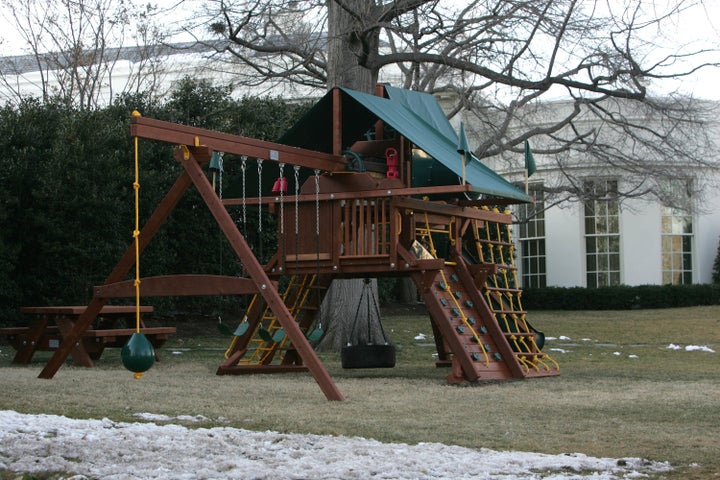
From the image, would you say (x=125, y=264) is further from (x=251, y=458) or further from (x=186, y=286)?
(x=251, y=458)

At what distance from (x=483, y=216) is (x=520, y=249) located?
20.2 meters

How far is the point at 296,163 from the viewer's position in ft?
36.6

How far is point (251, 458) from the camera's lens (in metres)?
5.73

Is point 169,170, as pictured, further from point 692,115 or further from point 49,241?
point 692,115

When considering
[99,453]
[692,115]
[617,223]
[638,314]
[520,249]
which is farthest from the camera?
[520,249]

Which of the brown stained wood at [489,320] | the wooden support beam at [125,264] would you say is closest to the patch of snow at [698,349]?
the brown stained wood at [489,320]

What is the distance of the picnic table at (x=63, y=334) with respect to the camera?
1315 cm

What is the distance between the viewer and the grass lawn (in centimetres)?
674

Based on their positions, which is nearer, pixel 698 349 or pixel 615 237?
pixel 698 349

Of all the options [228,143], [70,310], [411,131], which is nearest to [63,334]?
[70,310]

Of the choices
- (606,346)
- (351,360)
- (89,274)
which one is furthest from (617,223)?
(351,360)

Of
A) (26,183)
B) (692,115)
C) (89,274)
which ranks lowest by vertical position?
(89,274)

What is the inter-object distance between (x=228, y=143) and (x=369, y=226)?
89.9 inches

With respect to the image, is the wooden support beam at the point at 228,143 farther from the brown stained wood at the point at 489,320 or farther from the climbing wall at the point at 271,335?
the brown stained wood at the point at 489,320
